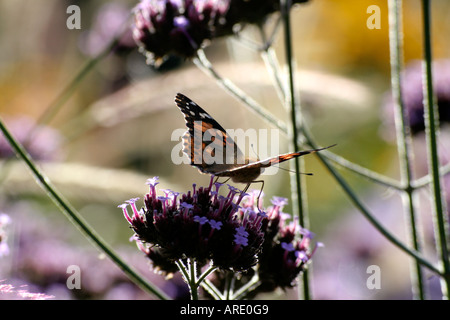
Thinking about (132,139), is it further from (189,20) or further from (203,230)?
(203,230)

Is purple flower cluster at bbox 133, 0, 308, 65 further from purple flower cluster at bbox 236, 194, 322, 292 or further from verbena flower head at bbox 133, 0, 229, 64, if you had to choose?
purple flower cluster at bbox 236, 194, 322, 292

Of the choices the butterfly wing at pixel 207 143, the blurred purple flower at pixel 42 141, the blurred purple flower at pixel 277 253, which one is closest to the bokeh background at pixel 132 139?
the blurred purple flower at pixel 42 141

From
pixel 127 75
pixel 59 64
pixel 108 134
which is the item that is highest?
pixel 59 64

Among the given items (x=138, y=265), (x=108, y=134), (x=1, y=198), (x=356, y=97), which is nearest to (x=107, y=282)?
(x=138, y=265)

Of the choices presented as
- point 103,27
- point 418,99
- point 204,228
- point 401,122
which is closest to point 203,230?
point 204,228
